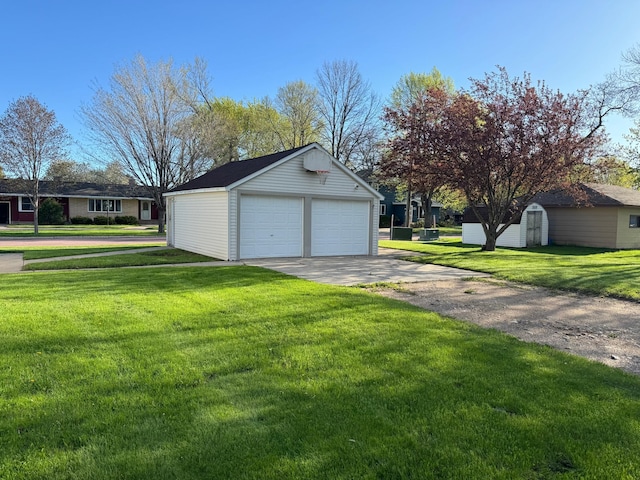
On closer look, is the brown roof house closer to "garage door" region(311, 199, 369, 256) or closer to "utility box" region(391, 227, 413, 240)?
"utility box" region(391, 227, 413, 240)

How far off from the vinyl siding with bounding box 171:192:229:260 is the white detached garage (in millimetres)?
32

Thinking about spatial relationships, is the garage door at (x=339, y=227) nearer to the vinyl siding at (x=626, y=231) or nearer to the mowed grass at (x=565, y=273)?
the mowed grass at (x=565, y=273)

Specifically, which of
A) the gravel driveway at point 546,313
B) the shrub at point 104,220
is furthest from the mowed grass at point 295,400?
the shrub at point 104,220

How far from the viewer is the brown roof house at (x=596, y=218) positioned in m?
22.9

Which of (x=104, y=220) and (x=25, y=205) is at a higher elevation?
(x=25, y=205)

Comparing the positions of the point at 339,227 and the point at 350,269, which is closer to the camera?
the point at 350,269

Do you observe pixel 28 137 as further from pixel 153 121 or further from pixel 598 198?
pixel 598 198

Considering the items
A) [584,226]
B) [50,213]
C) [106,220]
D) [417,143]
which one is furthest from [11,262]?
[106,220]

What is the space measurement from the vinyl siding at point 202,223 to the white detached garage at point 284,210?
0.11 feet

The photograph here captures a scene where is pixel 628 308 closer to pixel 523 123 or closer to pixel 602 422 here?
pixel 602 422

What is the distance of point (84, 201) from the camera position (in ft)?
134

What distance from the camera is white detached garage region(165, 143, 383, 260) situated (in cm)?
1455

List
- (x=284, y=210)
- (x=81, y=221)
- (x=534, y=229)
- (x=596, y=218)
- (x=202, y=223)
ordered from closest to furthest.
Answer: (x=284, y=210)
(x=202, y=223)
(x=596, y=218)
(x=534, y=229)
(x=81, y=221)

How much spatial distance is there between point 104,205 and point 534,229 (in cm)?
3645
